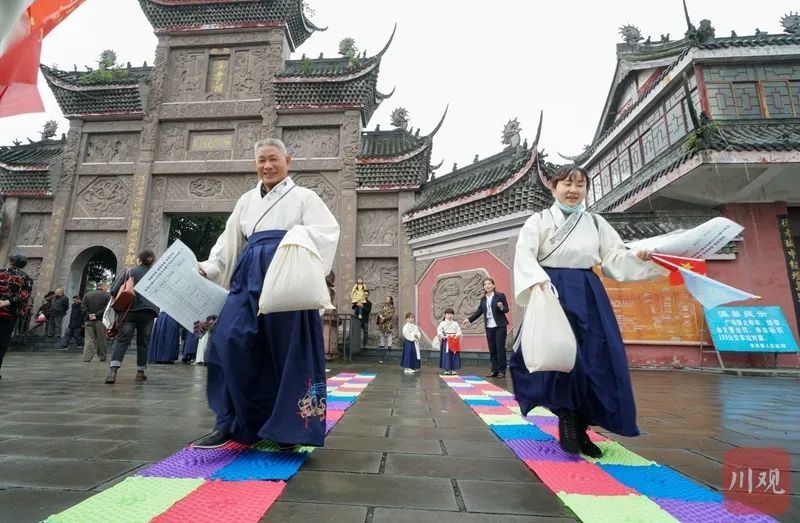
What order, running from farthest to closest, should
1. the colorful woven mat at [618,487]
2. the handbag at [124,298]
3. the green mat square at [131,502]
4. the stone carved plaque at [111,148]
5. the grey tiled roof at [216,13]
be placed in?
the grey tiled roof at [216,13]
the stone carved plaque at [111,148]
the handbag at [124,298]
the colorful woven mat at [618,487]
the green mat square at [131,502]

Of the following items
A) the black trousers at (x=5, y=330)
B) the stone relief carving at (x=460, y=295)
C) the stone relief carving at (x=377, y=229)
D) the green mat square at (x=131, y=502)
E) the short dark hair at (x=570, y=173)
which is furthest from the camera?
the stone relief carving at (x=377, y=229)

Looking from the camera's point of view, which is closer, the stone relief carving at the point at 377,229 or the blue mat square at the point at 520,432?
the blue mat square at the point at 520,432

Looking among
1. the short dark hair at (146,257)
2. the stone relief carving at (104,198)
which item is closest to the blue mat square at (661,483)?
the short dark hair at (146,257)

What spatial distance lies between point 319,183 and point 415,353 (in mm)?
7578

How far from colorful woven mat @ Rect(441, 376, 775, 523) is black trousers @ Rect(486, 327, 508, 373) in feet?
14.1

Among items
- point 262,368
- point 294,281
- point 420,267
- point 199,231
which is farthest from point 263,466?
point 199,231

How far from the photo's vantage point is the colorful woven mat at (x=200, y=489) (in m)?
1.24

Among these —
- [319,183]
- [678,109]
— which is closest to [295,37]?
[319,183]

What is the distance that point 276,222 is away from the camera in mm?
2229

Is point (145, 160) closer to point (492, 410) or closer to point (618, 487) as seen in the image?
point (492, 410)

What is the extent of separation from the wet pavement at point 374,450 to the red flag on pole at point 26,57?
4.76ft

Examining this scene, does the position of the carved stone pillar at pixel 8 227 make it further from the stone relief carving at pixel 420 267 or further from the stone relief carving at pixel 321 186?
the stone relief carving at pixel 420 267

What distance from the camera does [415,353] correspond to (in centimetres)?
746

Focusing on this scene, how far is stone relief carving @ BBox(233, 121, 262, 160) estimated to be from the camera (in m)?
13.3
